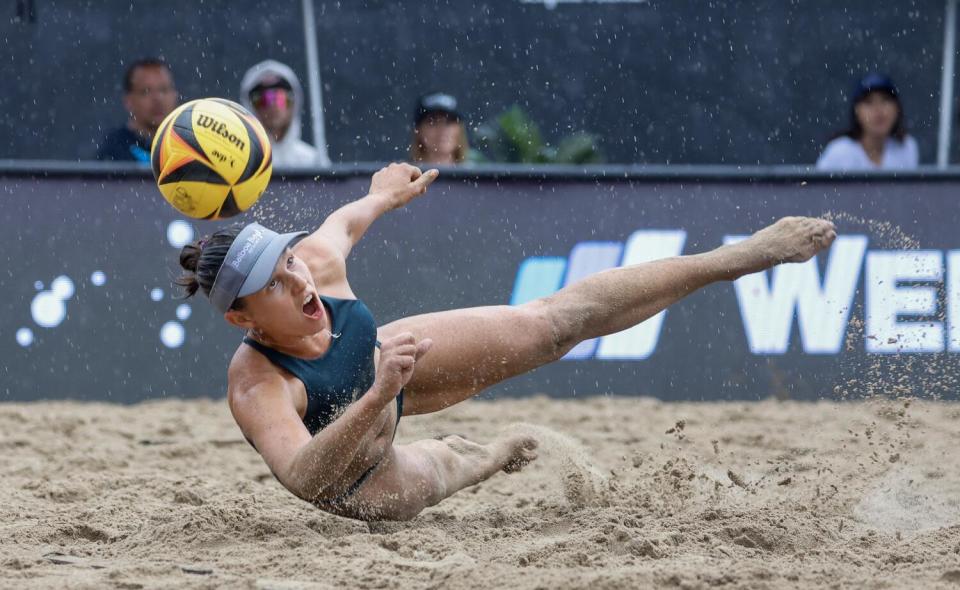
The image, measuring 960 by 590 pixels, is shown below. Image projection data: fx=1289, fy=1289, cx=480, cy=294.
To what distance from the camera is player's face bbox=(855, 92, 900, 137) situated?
8.17m

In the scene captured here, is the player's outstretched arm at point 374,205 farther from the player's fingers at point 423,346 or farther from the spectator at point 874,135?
the spectator at point 874,135

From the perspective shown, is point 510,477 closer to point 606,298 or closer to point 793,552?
point 606,298

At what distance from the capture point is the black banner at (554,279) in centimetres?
700

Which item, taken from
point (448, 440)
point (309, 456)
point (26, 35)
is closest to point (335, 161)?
point (26, 35)

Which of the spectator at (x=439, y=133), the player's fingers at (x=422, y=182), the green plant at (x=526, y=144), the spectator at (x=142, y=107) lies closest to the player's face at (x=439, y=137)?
the spectator at (x=439, y=133)

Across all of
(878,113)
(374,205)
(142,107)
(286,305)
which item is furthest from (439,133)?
(286,305)

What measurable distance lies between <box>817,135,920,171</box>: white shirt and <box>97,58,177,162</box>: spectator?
13.4 ft

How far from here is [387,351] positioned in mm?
3551

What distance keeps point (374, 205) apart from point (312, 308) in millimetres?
1017

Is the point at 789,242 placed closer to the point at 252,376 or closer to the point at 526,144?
the point at 252,376

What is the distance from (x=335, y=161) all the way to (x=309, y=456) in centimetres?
589

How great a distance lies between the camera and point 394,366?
3.52m

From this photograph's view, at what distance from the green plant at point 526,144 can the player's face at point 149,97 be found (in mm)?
2467

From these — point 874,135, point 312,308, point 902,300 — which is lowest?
point 902,300
